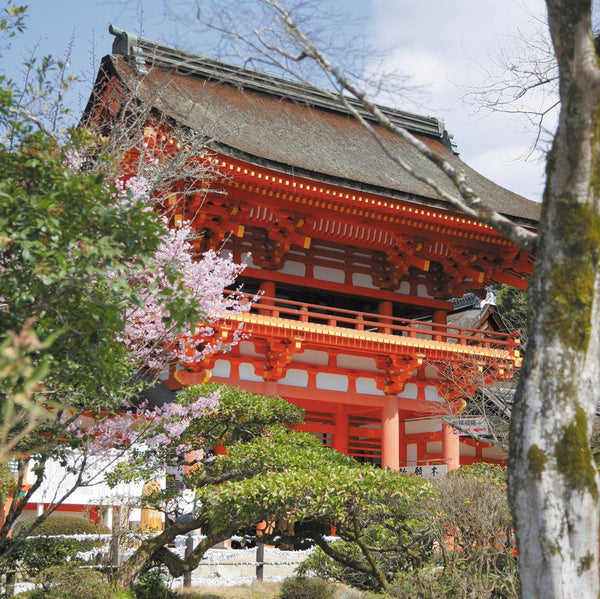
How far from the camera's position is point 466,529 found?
8.60m

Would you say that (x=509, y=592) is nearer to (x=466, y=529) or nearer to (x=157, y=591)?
(x=466, y=529)

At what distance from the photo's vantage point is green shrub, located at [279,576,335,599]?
34.8ft

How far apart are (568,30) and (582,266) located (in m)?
1.54

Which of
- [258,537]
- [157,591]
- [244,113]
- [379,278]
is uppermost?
[244,113]

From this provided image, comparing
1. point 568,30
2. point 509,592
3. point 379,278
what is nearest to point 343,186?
point 379,278

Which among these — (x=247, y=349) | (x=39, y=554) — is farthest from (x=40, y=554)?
(x=247, y=349)

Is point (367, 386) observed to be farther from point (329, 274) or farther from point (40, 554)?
point (40, 554)

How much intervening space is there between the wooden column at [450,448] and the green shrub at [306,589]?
6.05 metres

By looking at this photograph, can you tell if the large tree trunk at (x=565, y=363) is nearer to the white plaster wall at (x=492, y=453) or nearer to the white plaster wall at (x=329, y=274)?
the white plaster wall at (x=329, y=274)

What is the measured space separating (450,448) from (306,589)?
21.5 feet

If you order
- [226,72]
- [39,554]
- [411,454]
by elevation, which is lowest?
[39,554]

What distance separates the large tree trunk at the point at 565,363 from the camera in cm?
411

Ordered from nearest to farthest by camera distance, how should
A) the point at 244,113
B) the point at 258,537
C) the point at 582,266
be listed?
the point at 582,266 → the point at 258,537 → the point at 244,113

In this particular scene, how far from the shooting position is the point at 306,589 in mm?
10680
